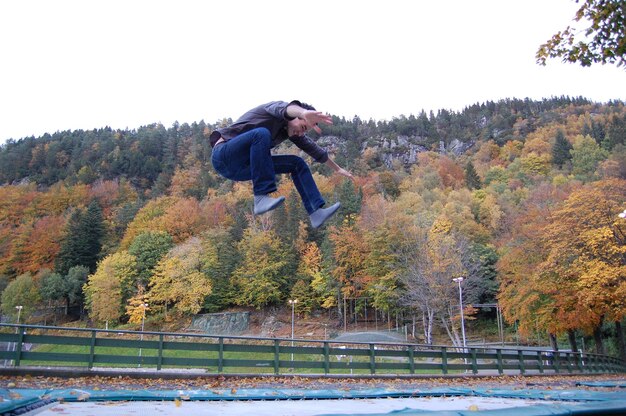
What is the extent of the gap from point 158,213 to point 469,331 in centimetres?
4429

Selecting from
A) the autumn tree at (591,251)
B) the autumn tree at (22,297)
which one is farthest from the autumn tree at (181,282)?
the autumn tree at (591,251)

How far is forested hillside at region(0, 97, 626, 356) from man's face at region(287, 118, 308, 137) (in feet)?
32.7

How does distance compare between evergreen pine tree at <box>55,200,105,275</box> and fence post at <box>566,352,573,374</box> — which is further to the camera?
evergreen pine tree at <box>55,200,105,275</box>

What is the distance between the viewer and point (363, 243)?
4181cm

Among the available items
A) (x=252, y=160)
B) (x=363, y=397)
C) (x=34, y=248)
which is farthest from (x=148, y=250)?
(x=252, y=160)

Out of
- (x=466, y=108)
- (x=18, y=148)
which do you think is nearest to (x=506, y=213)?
(x=466, y=108)

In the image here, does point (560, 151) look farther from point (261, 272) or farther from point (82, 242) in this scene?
point (82, 242)

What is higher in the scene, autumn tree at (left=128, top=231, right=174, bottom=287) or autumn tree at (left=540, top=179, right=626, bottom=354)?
autumn tree at (left=128, top=231, right=174, bottom=287)

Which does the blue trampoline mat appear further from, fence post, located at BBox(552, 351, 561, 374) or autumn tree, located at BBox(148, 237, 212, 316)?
autumn tree, located at BBox(148, 237, 212, 316)

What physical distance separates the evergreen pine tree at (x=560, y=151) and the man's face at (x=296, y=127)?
259ft

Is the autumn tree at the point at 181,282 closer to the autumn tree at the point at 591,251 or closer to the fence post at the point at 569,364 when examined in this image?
the autumn tree at the point at 591,251

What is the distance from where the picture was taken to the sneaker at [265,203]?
3.83m

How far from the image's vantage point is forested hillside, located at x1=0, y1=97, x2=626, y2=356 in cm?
2105

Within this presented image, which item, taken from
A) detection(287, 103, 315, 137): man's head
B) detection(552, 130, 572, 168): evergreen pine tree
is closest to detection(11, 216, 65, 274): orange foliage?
detection(287, 103, 315, 137): man's head
